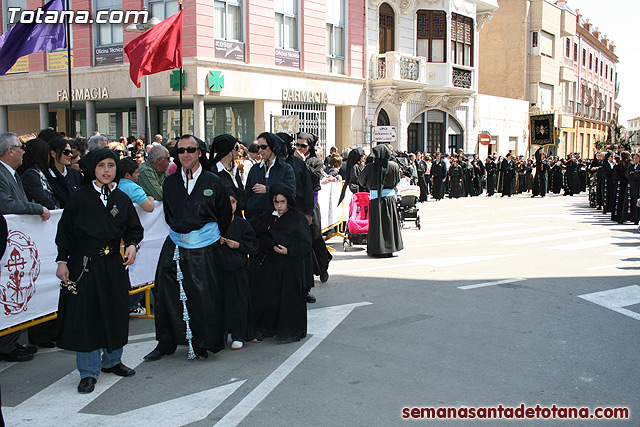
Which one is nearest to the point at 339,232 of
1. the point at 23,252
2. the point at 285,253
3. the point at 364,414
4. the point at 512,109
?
the point at 285,253

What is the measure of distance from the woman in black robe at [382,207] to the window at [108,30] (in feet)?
46.9

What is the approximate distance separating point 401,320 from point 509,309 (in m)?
1.37

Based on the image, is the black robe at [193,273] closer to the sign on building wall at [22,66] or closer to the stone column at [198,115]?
the stone column at [198,115]

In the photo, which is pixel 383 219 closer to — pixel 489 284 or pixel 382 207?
pixel 382 207

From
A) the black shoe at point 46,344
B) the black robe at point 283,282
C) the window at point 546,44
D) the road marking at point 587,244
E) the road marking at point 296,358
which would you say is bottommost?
the black shoe at point 46,344

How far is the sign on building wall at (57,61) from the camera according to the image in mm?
23247

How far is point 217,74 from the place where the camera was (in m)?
21.2

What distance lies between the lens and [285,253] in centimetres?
645

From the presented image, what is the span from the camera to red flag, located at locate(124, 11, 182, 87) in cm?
1377

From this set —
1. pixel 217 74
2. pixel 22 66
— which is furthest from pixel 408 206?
pixel 22 66

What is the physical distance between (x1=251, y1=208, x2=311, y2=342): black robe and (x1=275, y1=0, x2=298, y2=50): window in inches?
718

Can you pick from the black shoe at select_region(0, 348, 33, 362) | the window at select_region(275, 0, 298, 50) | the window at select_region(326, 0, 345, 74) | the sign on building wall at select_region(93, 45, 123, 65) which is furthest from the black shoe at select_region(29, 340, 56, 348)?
the window at select_region(326, 0, 345, 74)

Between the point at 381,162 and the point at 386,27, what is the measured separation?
19.5 m

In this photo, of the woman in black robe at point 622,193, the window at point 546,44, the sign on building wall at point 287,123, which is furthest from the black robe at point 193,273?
the window at point 546,44
